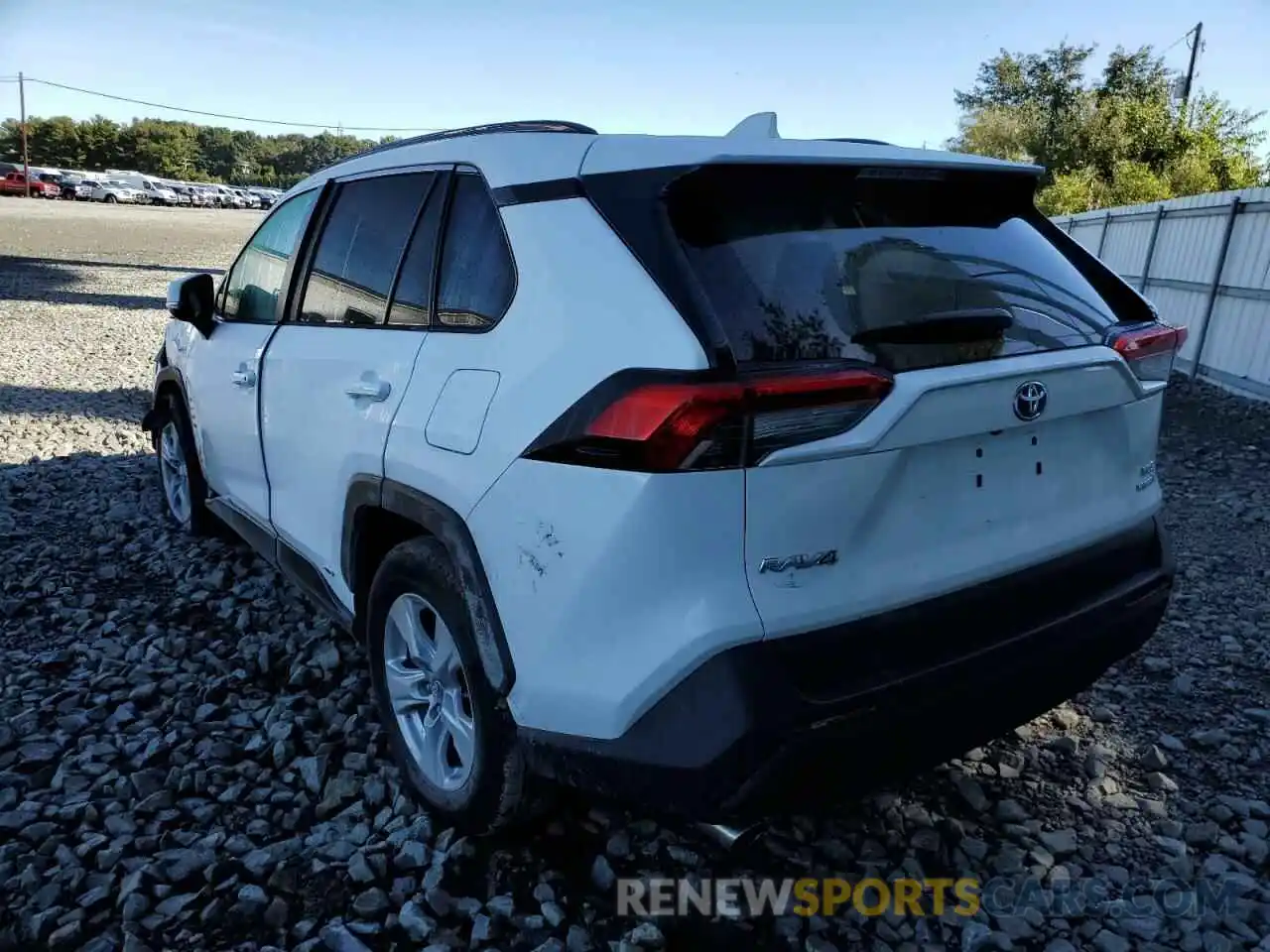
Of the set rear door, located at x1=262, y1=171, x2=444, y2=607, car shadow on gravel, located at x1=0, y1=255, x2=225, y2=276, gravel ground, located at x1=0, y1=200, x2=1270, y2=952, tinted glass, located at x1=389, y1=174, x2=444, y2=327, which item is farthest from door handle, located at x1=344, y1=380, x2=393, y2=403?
car shadow on gravel, located at x1=0, y1=255, x2=225, y2=276

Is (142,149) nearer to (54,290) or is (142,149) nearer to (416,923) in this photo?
(54,290)

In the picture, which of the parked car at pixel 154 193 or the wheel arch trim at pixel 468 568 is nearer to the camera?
the wheel arch trim at pixel 468 568

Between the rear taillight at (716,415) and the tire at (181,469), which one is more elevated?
the rear taillight at (716,415)

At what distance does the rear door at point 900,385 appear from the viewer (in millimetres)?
1717

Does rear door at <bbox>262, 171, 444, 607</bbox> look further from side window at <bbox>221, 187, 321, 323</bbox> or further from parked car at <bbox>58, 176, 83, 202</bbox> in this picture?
parked car at <bbox>58, 176, 83, 202</bbox>

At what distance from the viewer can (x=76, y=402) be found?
26.1 ft

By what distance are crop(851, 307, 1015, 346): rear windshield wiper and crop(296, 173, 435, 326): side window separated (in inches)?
55.0

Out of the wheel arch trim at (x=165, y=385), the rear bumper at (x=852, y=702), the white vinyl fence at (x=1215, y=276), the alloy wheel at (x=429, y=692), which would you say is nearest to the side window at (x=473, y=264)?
the alloy wheel at (x=429, y=692)

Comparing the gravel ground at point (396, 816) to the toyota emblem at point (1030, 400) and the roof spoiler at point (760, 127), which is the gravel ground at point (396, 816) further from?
the roof spoiler at point (760, 127)

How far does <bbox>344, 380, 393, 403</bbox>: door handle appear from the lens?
2420 millimetres

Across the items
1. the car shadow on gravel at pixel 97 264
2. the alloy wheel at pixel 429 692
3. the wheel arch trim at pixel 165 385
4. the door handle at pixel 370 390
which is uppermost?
the door handle at pixel 370 390

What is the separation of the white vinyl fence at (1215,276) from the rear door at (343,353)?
866cm

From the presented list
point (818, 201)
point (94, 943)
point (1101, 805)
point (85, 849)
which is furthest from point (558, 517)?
point (1101, 805)

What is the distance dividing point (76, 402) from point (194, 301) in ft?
16.7
